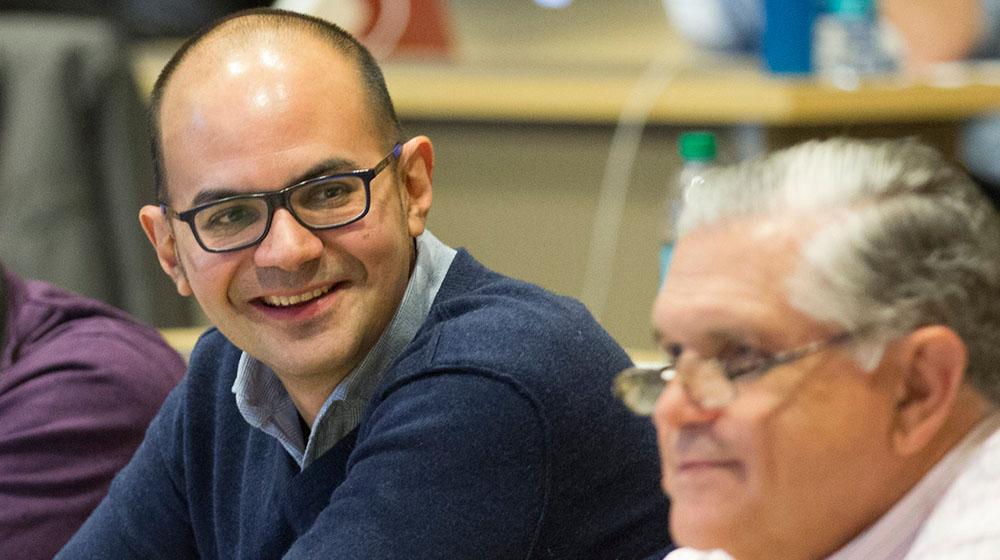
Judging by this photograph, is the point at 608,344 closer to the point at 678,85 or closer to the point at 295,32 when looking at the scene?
the point at 295,32

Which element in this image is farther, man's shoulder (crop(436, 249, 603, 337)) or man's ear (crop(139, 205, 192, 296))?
man's ear (crop(139, 205, 192, 296))

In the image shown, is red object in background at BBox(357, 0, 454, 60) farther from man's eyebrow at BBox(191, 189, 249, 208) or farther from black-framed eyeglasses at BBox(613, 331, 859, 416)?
black-framed eyeglasses at BBox(613, 331, 859, 416)

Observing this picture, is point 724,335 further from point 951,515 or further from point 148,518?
point 148,518

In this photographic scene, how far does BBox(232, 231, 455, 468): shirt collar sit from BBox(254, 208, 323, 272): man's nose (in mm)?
121

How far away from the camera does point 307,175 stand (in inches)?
45.2

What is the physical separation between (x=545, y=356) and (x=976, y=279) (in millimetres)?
448

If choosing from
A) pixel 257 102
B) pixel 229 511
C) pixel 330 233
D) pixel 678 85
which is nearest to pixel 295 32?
pixel 257 102

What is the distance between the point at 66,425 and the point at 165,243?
13.2 inches

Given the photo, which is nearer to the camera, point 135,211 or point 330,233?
point 330,233

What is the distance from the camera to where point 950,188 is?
77 centimetres

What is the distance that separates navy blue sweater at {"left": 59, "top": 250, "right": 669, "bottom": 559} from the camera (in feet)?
3.43

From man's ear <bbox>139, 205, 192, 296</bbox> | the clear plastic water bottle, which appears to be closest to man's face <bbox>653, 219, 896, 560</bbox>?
man's ear <bbox>139, 205, 192, 296</bbox>

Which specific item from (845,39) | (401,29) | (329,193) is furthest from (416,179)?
(401,29)

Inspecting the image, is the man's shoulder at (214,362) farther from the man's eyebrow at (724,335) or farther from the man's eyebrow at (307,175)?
the man's eyebrow at (724,335)
